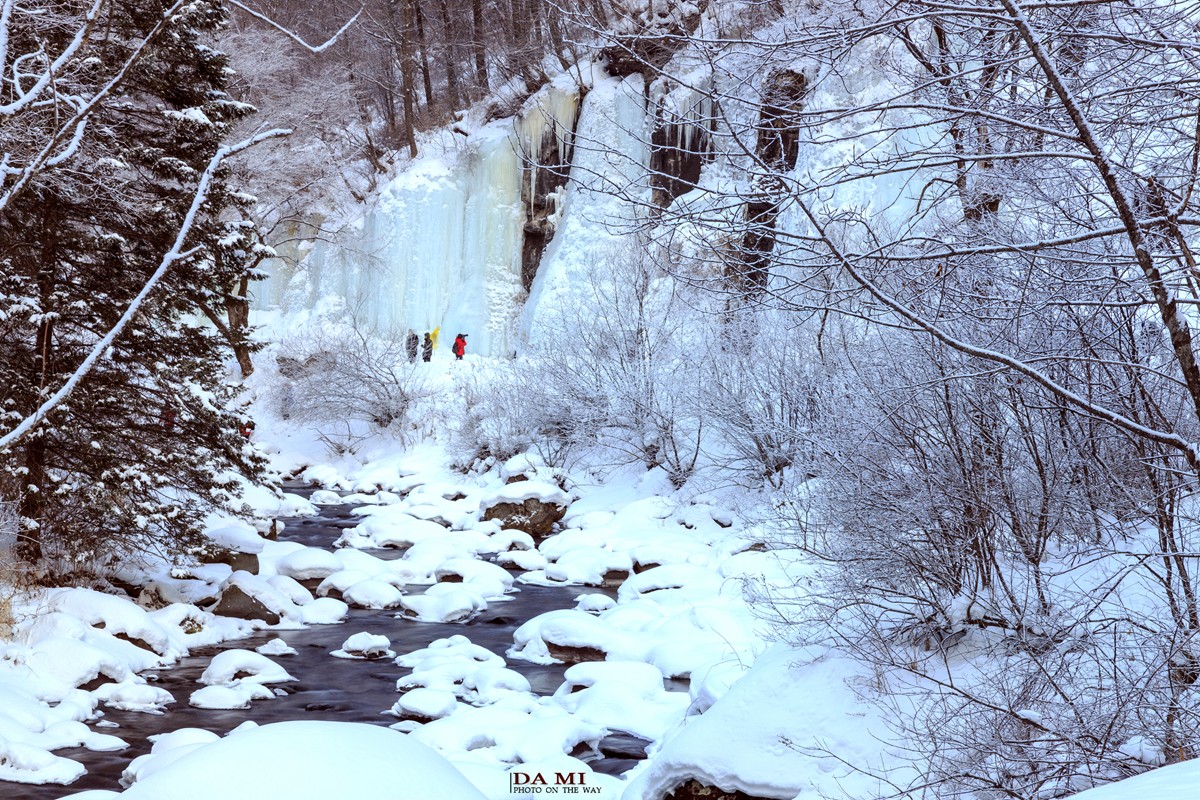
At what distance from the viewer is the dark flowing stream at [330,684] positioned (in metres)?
6.96

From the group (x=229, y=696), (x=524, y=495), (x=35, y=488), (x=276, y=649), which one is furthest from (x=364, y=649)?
(x=524, y=495)

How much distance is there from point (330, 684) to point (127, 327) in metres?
4.38

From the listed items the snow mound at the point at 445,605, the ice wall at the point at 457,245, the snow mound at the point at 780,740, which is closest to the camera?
the snow mound at the point at 780,740

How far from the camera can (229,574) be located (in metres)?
11.7

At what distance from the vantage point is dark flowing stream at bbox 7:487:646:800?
696cm

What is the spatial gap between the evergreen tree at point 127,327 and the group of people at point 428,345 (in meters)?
15.5

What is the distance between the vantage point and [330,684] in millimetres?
9000

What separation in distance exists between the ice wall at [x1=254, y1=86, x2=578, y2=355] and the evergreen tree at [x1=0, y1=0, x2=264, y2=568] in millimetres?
16917

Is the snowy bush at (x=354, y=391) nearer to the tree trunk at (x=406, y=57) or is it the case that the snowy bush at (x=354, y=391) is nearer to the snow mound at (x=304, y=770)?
the tree trunk at (x=406, y=57)

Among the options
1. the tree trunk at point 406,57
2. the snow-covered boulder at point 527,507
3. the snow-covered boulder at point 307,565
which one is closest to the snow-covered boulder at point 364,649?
the snow-covered boulder at point 307,565

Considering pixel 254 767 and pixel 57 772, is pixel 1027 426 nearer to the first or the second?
pixel 254 767

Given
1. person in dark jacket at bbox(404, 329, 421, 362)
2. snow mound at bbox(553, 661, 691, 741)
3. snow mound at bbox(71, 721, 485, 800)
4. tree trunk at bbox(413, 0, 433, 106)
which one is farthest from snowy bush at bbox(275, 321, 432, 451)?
snow mound at bbox(71, 721, 485, 800)

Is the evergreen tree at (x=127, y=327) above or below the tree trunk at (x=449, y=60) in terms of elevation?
below

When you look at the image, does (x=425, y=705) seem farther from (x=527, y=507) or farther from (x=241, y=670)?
(x=527, y=507)
